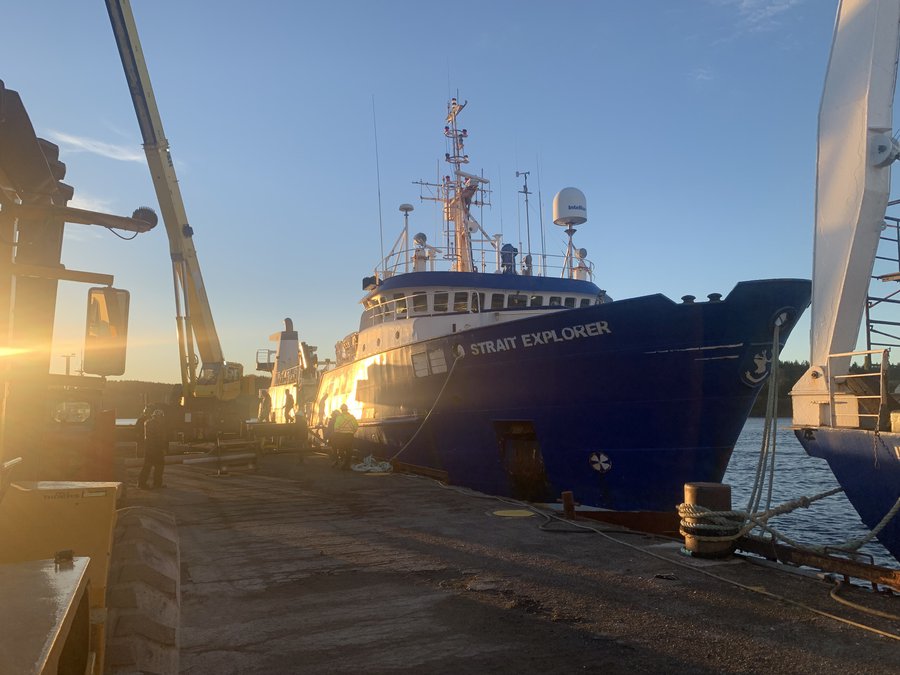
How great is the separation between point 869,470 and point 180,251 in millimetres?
20307

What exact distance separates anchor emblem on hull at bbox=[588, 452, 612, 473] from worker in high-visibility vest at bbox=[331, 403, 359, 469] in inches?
287

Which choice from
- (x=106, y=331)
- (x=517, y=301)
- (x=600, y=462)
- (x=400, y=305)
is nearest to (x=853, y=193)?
(x=600, y=462)

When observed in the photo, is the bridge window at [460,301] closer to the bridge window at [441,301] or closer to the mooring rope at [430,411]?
the bridge window at [441,301]

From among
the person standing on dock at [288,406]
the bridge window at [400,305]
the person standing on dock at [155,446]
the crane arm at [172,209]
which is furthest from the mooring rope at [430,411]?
the person standing on dock at [288,406]

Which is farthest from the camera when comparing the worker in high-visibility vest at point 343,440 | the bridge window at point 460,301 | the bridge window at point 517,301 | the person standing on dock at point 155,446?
the bridge window at point 517,301

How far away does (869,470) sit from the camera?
720 cm

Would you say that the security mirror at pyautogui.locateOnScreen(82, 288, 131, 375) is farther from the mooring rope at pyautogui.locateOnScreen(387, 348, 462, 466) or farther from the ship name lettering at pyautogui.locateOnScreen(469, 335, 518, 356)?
the mooring rope at pyautogui.locateOnScreen(387, 348, 462, 466)

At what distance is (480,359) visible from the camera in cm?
1312

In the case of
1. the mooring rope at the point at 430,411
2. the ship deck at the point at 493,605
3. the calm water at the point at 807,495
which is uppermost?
the mooring rope at the point at 430,411

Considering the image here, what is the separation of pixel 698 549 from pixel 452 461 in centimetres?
834

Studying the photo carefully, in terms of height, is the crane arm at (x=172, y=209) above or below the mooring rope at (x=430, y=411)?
above

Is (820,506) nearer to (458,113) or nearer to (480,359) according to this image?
(480,359)

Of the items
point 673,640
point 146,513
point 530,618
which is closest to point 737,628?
point 673,640

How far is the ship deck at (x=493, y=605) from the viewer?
4180mm
